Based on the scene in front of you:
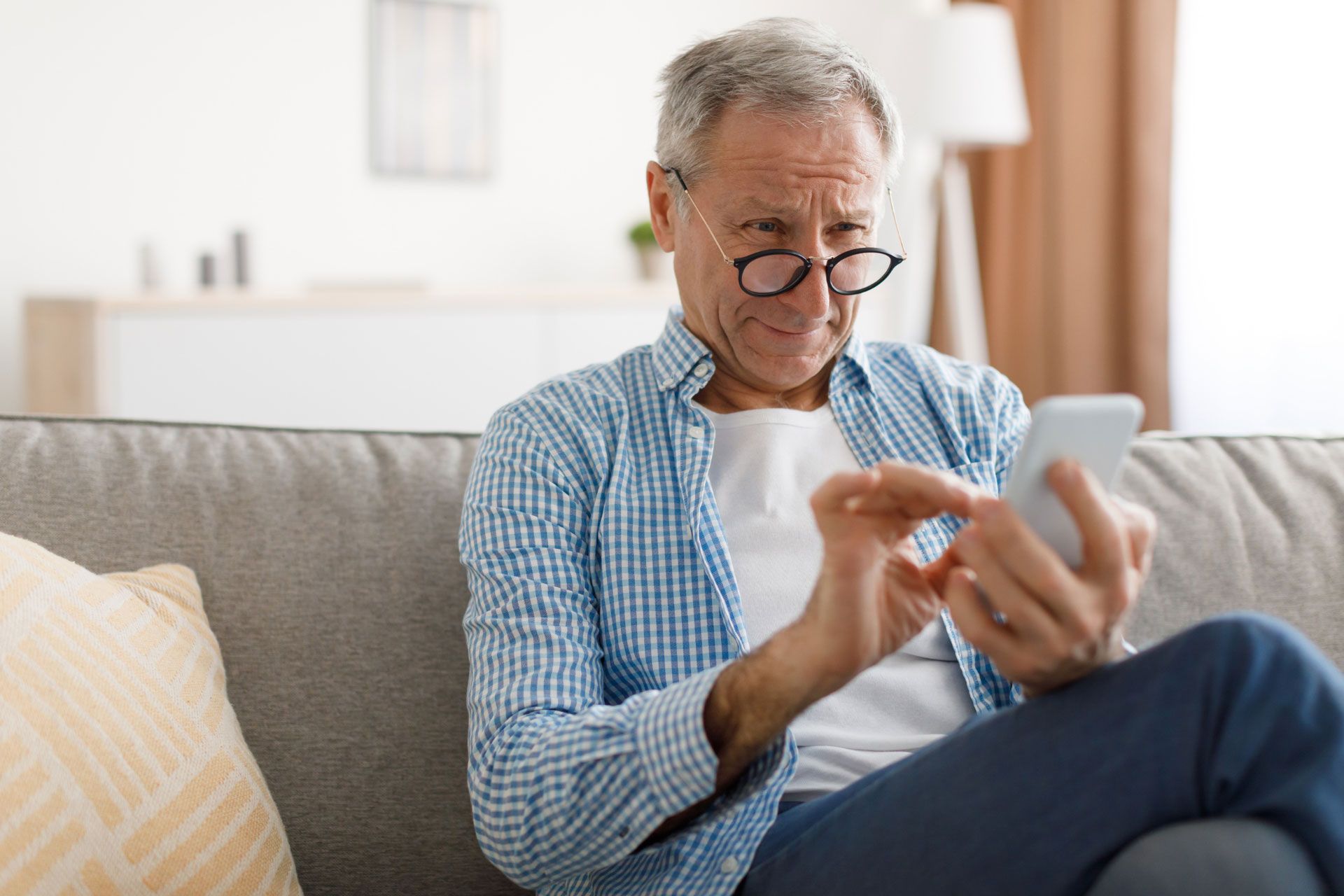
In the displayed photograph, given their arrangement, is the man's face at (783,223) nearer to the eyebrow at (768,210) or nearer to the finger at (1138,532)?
the eyebrow at (768,210)

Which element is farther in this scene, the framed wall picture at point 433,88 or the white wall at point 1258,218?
the framed wall picture at point 433,88

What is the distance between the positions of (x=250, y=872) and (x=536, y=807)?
0.87ft

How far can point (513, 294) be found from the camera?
3.63 m

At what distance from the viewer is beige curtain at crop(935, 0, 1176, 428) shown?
3631 mm

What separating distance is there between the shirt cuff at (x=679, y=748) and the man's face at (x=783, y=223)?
1.53 ft

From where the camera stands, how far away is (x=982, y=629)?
836mm

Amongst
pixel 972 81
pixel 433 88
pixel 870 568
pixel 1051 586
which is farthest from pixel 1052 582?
pixel 433 88

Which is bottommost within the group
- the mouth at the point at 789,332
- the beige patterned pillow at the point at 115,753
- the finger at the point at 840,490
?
the beige patterned pillow at the point at 115,753

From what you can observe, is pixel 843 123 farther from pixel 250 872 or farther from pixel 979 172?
pixel 979 172

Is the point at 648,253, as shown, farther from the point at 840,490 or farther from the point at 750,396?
the point at 840,490

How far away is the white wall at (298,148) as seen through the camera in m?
3.50

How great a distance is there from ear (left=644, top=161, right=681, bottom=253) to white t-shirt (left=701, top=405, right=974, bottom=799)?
230 millimetres

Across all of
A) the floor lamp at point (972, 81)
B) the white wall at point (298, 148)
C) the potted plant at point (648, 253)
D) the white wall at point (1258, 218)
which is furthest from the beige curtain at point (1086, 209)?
the potted plant at point (648, 253)

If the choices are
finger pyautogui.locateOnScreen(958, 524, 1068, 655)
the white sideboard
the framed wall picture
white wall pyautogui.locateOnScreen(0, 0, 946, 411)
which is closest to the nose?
finger pyautogui.locateOnScreen(958, 524, 1068, 655)
